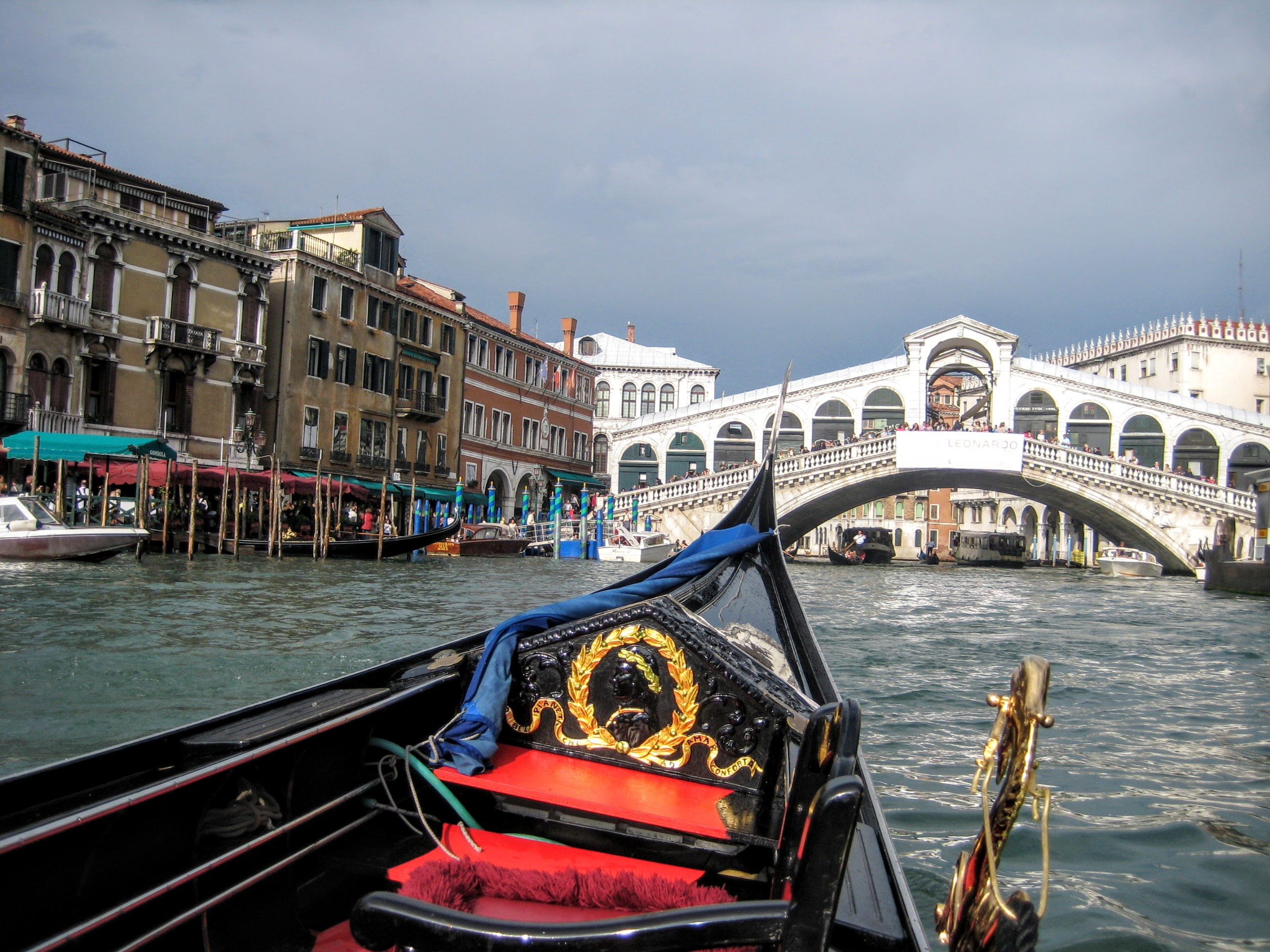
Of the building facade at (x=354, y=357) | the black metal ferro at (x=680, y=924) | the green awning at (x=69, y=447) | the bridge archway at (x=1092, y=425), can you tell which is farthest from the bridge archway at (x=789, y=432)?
the black metal ferro at (x=680, y=924)

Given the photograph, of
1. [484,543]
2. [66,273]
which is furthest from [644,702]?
[484,543]

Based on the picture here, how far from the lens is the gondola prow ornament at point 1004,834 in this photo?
0.73 metres

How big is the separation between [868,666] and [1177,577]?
41.3 feet

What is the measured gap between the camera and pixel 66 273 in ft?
34.8

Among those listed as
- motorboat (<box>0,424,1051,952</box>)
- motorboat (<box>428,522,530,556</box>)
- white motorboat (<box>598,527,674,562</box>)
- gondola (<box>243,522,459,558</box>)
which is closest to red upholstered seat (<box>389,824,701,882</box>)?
motorboat (<box>0,424,1051,952</box>)

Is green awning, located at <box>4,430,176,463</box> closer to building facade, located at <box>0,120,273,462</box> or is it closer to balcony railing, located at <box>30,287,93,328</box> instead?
building facade, located at <box>0,120,273,462</box>

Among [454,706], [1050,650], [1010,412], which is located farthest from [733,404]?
[454,706]

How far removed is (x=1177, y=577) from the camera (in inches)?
595

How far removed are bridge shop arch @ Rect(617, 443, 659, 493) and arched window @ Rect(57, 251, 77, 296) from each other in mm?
11174

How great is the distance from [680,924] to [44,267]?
11.7m

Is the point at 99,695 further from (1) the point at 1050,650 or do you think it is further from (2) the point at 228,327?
(2) the point at 228,327

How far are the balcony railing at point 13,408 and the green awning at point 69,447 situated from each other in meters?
0.26

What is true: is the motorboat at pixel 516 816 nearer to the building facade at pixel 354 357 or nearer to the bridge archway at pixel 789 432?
the building facade at pixel 354 357

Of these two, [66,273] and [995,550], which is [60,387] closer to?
[66,273]
